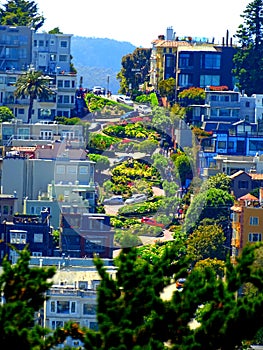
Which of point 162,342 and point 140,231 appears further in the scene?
point 140,231

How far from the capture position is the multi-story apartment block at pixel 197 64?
62594 millimetres

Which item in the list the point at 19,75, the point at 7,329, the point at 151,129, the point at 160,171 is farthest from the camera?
the point at 19,75

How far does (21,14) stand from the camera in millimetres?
66188

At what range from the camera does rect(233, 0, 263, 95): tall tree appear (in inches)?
2453

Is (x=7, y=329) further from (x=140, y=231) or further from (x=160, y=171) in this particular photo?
(x=160, y=171)

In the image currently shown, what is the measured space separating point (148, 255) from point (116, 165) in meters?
6.87

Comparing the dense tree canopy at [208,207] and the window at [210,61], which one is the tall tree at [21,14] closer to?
the window at [210,61]

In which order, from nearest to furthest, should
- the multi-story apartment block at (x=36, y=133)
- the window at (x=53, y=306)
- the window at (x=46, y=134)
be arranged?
the window at (x=53, y=306) → the multi-story apartment block at (x=36, y=133) → the window at (x=46, y=134)

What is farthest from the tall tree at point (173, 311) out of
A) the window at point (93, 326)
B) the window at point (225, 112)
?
the window at point (225, 112)

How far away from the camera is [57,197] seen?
4972 centimetres

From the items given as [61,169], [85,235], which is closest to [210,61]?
[61,169]

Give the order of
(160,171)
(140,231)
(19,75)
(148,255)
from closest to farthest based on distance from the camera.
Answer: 1. (148,255)
2. (140,231)
3. (160,171)
4. (19,75)

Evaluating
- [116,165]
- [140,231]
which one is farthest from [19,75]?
[140,231]

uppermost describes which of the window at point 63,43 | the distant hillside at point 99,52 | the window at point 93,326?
the window at point 63,43
